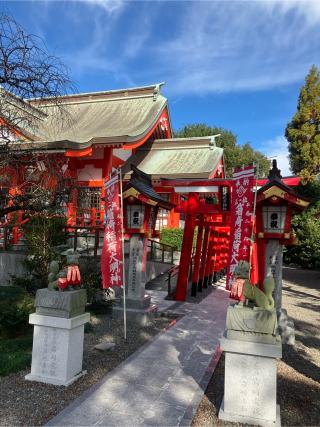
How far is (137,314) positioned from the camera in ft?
28.0

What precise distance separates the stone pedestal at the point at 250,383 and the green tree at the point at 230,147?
36915mm

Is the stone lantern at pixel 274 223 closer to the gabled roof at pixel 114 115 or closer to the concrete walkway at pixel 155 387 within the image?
the concrete walkway at pixel 155 387

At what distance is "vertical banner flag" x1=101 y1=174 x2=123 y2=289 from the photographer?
26.2 ft

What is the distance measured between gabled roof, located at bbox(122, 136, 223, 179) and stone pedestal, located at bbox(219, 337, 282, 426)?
12122 mm

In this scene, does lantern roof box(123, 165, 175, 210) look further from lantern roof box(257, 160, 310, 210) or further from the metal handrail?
the metal handrail

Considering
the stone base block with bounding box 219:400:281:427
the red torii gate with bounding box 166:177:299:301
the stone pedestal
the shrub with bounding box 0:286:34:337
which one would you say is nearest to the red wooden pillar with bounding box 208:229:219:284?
the red torii gate with bounding box 166:177:299:301

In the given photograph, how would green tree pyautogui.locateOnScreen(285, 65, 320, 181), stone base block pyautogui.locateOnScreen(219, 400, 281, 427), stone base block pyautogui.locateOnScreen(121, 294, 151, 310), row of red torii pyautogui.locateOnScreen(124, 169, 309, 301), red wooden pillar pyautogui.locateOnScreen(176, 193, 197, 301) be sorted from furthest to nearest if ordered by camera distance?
1. green tree pyautogui.locateOnScreen(285, 65, 320, 181)
2. red wooden pillar pyautogui.locateOnScreen(176, 193, 197, 301)
3. stone base block pyautogui.locateOnScreen(121, 294, 151, 310)
4. row of red torii pyautogui.locateOnScreen(124, 169, 309, 301)
5. stone base block pyautogui.locateOnScreen(219, 400, 281, 427)

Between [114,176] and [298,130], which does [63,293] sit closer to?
[114,176]

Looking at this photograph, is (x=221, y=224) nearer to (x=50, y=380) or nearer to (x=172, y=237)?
(x=172, y=237)

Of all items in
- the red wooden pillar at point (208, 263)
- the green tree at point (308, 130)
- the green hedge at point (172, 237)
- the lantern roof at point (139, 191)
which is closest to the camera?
the lantern roof at point (139, 191)

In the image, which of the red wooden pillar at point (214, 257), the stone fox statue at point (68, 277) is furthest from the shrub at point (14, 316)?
the red wooden pillar at point (214, 257)

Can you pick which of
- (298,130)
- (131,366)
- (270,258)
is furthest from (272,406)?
(298,130)

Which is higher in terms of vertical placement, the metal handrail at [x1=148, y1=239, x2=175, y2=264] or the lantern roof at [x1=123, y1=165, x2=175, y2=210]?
the lantern roof at [x1=123, y1=165, x2=175, y2=210]

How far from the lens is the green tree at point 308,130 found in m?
19.2
